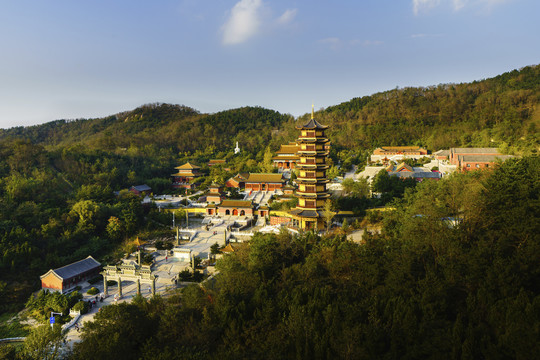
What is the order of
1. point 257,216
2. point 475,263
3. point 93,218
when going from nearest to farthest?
point 475,263
point 93,218
point 257,216

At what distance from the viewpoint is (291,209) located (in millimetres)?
23062

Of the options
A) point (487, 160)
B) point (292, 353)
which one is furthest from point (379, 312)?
point (487, 160)

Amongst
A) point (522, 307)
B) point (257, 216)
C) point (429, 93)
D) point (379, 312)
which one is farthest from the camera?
point (429, 93)

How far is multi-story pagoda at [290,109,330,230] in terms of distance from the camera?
71.0ft

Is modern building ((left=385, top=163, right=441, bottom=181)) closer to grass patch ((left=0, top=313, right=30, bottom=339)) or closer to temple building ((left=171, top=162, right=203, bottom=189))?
temple building ((left=171, top=162, right=203, bottom=189))

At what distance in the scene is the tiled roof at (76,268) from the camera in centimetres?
1677

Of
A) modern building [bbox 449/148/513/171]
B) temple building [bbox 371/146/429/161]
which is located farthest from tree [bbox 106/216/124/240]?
temple building [bbox 371/146/429/161]

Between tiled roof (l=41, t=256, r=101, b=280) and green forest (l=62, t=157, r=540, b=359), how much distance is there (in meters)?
6.75

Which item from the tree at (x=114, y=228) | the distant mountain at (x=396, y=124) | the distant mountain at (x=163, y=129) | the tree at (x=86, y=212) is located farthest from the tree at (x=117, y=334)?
the distant mountain at (x=163, y=129)

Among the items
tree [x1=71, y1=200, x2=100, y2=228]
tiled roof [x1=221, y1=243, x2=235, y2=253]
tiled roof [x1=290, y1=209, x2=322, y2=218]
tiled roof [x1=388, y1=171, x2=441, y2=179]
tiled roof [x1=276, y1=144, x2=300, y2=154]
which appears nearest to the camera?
tiled roof [x1=221, y1=243, x2=235, y2=253]

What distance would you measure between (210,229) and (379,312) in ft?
53.8

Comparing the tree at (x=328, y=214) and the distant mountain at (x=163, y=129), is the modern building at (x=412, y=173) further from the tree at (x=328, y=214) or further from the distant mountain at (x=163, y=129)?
the distant mountain at (x=163, y=129)

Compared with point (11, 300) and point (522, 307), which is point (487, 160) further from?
point (11, 300)

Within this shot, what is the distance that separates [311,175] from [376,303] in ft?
42.6
